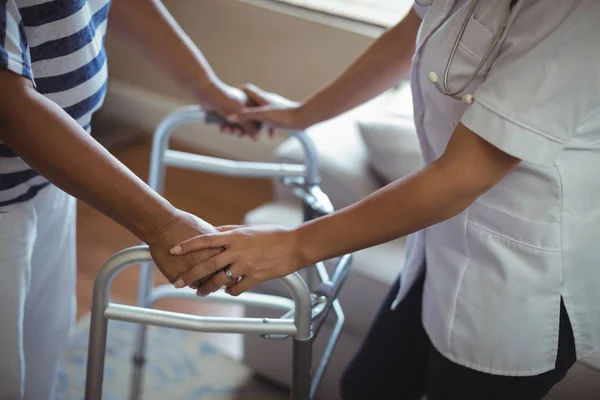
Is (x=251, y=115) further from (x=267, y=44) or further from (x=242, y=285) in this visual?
(x=267, y=44)

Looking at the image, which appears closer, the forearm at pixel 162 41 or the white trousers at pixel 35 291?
the white trousers at pixel 35 291

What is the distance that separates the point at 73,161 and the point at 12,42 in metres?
0.16

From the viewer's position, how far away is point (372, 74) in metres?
1.26

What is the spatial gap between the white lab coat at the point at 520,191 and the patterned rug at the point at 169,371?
84 centimetres

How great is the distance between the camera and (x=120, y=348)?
1901mm

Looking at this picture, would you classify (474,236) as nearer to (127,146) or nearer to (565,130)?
(565,130)

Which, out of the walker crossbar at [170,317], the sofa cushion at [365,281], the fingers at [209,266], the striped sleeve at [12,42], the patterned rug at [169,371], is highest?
the striped sleeve at [12,42]

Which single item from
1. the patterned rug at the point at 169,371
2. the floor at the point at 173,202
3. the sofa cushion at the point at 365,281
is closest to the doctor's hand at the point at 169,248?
the sofa cushion at the point at 365,281

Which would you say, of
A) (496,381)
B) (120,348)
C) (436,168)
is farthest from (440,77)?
(120,348)

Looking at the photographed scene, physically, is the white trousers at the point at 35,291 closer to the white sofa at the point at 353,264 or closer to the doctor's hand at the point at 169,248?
the doctor's hand at the point at 169,248

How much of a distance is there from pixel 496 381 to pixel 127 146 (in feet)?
7.30

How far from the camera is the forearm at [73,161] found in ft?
2.81

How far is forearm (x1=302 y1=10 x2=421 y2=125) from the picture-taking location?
3.99 ft

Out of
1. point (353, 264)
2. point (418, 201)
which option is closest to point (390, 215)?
point (418, 201)
